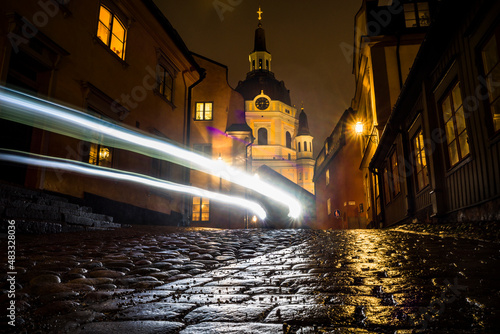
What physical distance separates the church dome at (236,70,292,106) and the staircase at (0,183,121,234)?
87.2 meters

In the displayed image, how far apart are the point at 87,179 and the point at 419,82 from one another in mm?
9972

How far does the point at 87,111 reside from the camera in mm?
11812

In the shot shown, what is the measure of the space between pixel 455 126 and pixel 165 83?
13515 mm

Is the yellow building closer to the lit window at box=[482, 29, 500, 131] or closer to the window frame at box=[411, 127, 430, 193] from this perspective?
the window frame at box=[411, 127, 430, 193]

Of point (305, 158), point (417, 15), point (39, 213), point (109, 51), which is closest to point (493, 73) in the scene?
point (39, 213)

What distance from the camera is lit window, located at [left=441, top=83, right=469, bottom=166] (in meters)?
7.74

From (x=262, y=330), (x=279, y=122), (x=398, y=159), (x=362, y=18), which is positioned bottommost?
(x=262, y=330)

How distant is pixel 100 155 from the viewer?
40.4 feet

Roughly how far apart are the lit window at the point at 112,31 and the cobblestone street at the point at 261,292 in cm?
997

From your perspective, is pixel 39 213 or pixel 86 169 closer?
pixel 39 213

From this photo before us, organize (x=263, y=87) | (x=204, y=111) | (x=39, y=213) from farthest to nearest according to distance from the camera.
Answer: (x=263, y=87) → (x=204, y=111) → (x=39, y=213)

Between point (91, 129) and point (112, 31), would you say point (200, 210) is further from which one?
point (112, 31)

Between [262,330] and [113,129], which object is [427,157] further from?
[113,129]

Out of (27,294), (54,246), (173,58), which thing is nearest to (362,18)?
(173,58)
